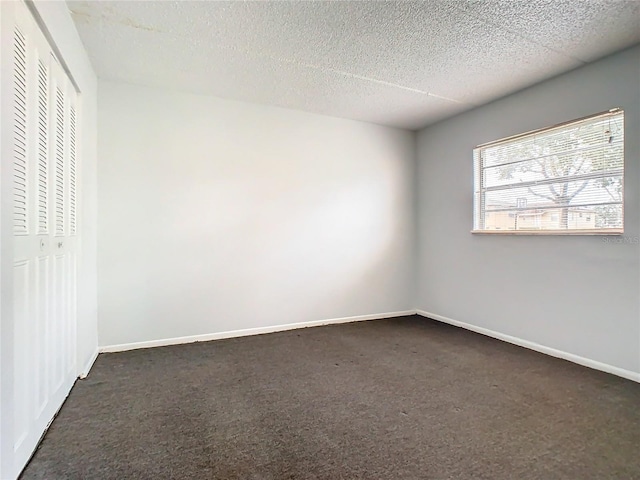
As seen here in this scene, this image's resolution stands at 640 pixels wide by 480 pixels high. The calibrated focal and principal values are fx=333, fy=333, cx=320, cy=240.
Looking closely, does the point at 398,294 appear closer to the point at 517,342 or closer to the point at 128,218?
the point at 517,342

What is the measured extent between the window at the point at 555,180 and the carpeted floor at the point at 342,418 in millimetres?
1281

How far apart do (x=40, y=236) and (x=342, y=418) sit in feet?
6.45

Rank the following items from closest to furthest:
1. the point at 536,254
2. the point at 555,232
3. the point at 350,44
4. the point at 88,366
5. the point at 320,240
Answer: the point at 350,44 < the point at 88,366 < the point at 555,232 < the point at 536,254 < the point at 320,240

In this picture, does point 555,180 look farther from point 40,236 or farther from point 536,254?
point 40,236

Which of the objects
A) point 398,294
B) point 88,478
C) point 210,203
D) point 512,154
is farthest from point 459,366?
point 210,203

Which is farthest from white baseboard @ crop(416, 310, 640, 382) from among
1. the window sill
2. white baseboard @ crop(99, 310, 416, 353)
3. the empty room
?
the window sill

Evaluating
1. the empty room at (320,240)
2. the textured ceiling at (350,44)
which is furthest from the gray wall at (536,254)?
the textured ceiling at (350,44)

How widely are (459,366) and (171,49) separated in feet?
11.6

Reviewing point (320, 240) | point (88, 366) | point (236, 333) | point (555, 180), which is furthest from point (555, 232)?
point (88, 366)

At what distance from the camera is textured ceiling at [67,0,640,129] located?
2188mm

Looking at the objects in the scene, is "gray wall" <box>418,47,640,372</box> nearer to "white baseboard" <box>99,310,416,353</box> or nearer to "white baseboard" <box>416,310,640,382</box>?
"white baseboard" <box>416,310,640,382</box>

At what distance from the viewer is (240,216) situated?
3.70m

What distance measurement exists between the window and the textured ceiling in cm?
57

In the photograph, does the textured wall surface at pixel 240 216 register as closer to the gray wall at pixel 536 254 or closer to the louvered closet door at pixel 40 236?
the gray wall at pixel 536 254
